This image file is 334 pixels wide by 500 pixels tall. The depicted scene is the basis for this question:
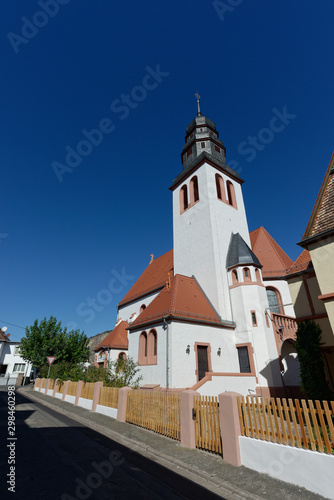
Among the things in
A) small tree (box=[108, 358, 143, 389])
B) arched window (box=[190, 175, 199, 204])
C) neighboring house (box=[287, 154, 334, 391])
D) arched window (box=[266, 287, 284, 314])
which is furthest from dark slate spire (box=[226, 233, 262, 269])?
small tree (box=[108, 358, 143, 389])

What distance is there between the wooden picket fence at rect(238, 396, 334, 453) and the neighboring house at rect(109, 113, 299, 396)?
6.70 metres

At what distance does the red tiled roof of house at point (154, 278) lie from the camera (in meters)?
24.3

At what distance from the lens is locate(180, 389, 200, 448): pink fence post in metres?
7.21

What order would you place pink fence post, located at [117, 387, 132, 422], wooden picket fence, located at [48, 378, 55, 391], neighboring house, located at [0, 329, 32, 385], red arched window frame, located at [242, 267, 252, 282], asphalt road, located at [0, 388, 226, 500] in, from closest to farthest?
asphalt road, located at [0, 388, 226, 500], pink fence post, located at [117, 387, 132, 422], red arched window frame, located at [242, 267, 252, 282], wooden picket fence, located at [48, 378, 55, 391], neighboring house, located at [0, 329, 32, 385]

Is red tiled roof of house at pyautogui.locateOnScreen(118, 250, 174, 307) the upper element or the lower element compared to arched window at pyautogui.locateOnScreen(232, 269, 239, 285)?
upper

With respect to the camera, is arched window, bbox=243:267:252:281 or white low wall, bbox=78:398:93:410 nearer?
white low wall, bbox=78:398:93:410

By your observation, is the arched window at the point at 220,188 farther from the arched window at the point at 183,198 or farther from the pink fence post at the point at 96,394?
the pink fence post at the point at 96,394

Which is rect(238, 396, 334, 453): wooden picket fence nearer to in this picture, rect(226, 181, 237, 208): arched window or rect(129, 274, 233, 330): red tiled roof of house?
rect(129, 274, 233, 330): red tiled roof of house

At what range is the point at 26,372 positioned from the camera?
45.7m

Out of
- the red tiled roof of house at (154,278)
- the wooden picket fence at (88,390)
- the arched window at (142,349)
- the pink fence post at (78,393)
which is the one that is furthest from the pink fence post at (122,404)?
the red tiled roof of house at (154,278)

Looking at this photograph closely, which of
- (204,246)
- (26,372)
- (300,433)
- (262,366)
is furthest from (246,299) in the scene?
(26,372)

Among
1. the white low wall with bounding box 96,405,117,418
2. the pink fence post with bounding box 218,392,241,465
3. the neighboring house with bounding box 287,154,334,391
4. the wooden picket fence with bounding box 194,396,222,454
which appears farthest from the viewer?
the white low wall with bounding box 96,405,117,418

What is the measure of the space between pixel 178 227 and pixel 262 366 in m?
13.8

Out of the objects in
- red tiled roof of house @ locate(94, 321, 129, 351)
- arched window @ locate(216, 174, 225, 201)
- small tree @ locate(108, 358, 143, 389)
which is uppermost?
arched window @ locate(216, 174, 225, 201)
